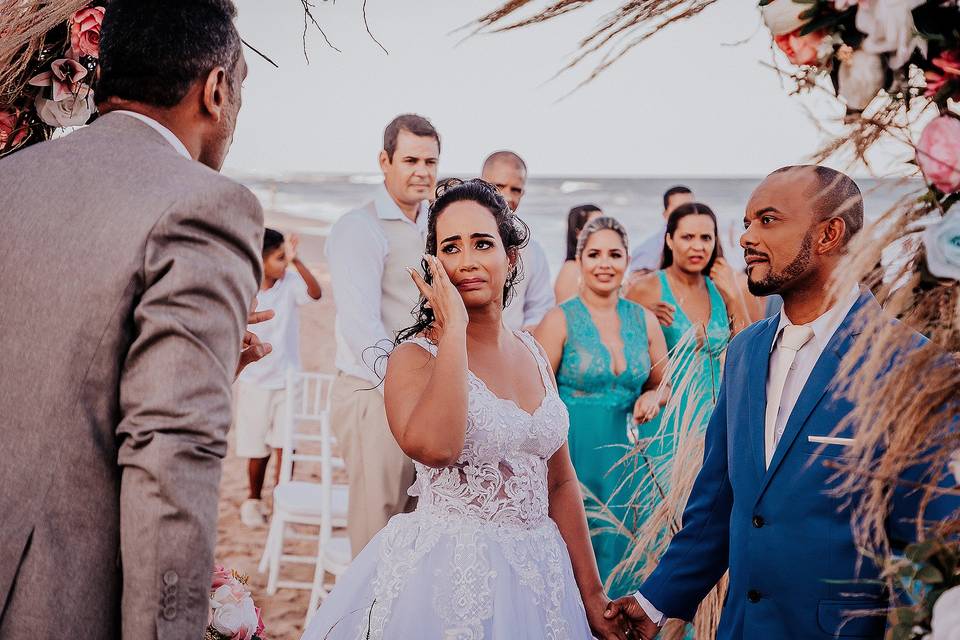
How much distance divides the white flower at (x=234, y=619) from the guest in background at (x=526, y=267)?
3.55m

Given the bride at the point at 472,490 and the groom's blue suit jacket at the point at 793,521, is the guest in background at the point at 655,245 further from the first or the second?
the groom's blue suit jacket at the point at 793,521

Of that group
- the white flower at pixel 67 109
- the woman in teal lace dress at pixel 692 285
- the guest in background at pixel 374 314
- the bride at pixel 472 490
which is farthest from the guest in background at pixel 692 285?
the white flower at pixel 67 109

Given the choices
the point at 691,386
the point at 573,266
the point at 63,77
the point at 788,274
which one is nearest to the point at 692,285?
the point at 573,266

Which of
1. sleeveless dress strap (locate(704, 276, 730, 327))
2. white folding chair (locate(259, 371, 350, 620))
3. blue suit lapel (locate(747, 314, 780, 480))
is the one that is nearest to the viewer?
blue suit lapel (locate(747, 314, 780, 480))

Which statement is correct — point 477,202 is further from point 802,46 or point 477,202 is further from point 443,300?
point 802,46

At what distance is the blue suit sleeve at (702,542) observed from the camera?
2695 millimetres

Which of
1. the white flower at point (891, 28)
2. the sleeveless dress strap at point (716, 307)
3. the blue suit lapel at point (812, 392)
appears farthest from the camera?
the sleeveless dress strap at point (716, 307)

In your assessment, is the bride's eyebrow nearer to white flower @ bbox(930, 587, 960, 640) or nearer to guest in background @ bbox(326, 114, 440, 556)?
guest in background @ bbox(326, 114, 440, 556)

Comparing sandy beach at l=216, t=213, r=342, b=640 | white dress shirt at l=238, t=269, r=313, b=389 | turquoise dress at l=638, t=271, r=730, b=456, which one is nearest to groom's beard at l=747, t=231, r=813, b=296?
turquoise dress at l=638, t=271, r=730, b=456

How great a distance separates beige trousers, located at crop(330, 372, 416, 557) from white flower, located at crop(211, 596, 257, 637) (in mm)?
2100

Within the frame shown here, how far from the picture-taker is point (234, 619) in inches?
94.3

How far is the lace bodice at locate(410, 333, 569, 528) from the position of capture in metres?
2.73

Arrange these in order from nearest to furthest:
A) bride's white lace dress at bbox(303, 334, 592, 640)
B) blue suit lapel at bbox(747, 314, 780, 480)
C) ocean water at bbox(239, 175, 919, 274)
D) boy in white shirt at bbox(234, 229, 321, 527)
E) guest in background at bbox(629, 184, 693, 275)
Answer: blue suit lapel at bbox(747, 314, 780, 480)
bride's white lace dress at bbox(303, 334, 592, 640)
boy in white shirt at bbox(234, 229, 321, 527)
guest in background at bbox(629, 184, 693, 275)
ocean water at bbox(239, 175, 919, 274)

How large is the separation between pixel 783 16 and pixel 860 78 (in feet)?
0.61
